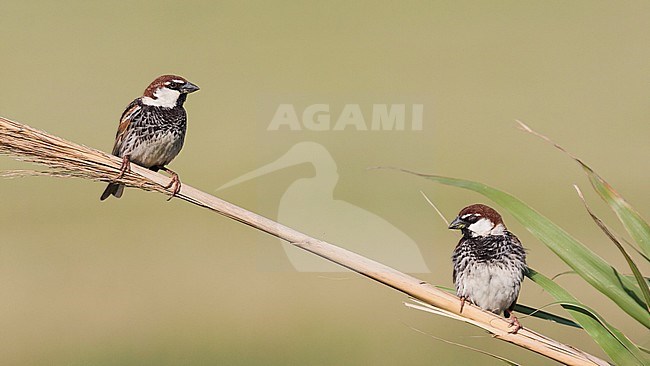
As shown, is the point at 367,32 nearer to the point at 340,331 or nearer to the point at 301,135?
the point at 301,135

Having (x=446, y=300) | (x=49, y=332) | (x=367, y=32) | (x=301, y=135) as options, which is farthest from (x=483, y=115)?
(x=446, y=300)

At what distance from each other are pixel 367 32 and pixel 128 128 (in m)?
12.5

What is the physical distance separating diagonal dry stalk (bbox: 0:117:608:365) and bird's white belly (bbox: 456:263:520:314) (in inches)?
16.8

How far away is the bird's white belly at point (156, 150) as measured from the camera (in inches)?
88.5

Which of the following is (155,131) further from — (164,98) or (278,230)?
(278,230)

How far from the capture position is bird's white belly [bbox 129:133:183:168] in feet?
7.38

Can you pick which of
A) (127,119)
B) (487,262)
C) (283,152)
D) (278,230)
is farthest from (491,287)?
(283,152)

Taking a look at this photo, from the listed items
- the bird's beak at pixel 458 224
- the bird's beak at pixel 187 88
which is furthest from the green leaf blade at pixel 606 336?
the bird's beak at pixel 187 88

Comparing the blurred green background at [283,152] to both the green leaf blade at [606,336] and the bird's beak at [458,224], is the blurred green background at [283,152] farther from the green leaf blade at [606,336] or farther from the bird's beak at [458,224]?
the green leaf blade at [606,336]

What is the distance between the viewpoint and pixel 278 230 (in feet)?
4.47

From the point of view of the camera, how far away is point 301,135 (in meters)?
10.1

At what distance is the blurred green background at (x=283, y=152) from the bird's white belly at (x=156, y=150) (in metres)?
2.21

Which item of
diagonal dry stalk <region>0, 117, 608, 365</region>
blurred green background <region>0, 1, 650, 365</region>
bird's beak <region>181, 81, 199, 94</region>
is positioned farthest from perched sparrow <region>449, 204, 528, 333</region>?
blurred green background <region>0, 1, 650, 365</region>

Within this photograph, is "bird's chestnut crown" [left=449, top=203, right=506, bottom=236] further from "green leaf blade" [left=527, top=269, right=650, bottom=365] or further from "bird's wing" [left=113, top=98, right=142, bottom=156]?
"bird's wing" [left=113, top=98, right=142, bottom=156]
